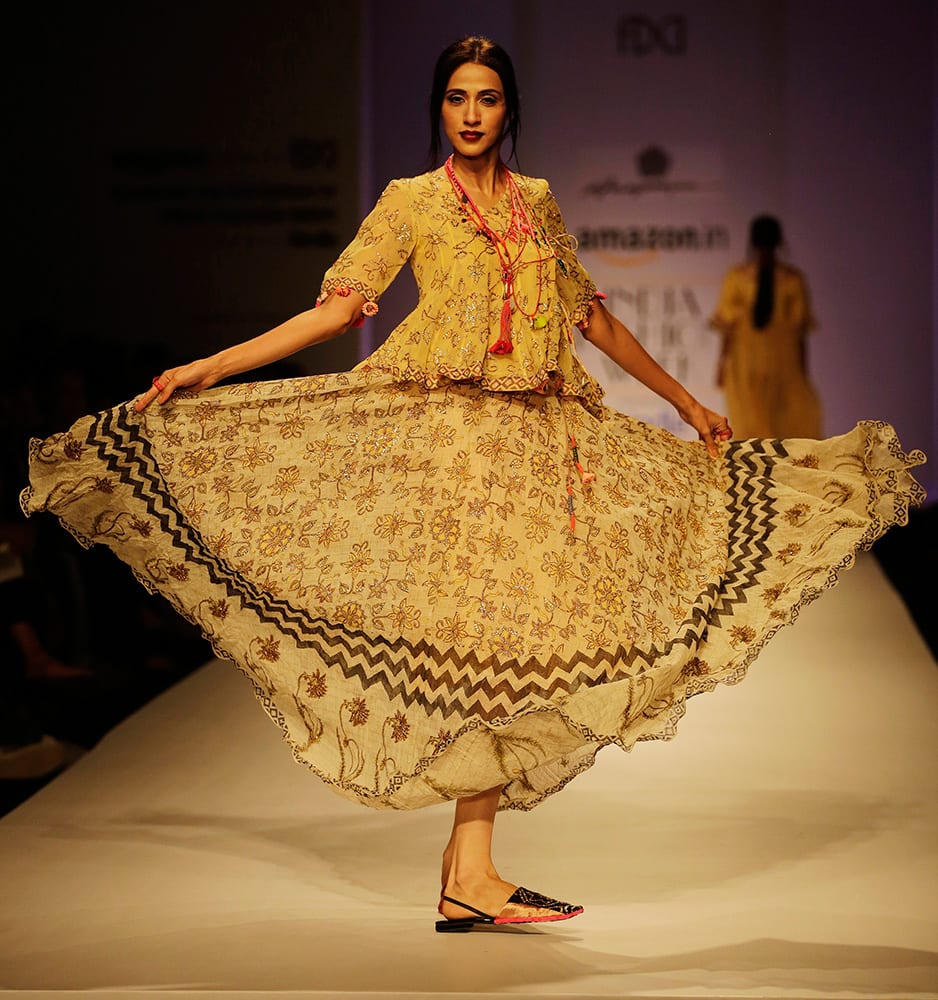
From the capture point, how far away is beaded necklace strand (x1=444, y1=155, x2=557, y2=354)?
105 inches

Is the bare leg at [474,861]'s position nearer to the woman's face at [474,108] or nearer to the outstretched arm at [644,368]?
the outstretched arm at [644,368]

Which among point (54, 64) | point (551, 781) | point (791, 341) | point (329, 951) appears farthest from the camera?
point (791, 341)

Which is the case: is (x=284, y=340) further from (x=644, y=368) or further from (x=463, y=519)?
(x=644, y=368)

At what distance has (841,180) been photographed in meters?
9.34

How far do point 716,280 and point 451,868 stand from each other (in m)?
7.04

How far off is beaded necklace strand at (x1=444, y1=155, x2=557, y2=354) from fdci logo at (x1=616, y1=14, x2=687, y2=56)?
21.3ft

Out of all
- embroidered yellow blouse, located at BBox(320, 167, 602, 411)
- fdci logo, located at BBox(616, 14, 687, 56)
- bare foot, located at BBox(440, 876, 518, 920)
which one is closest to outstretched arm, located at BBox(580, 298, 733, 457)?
embroidered yellow blouse, located at BBox(320, 167, 602, 411)

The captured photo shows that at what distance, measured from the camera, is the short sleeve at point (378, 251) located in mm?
2670

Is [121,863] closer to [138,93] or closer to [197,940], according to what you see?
[197,940]

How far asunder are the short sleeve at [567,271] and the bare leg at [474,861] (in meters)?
0.82

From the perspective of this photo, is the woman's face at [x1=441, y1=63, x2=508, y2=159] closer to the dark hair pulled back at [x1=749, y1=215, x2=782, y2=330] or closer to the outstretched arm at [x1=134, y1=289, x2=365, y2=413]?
the outstretched arm at [x1=134, y1=289, x2=365, y2=413]

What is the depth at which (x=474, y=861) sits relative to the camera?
2578 millimetres

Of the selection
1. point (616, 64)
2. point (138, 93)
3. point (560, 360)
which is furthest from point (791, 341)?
point (560, 360)

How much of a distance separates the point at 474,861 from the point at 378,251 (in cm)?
97
